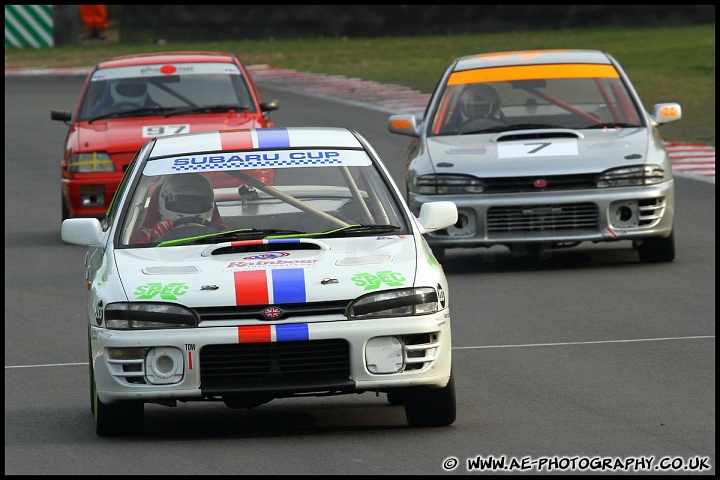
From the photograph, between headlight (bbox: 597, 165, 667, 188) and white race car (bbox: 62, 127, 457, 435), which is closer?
white race car (bbox: 62, 127, 457, 435)

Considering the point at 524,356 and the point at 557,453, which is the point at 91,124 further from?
the point at 557,453

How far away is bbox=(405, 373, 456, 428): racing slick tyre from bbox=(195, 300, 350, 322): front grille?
1.86ft

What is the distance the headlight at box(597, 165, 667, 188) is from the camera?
12.8 m

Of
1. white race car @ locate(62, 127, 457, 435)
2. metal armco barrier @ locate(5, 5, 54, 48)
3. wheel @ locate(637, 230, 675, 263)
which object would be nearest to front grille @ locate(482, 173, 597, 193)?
wheel @ locate(637, 230, 675, 263)

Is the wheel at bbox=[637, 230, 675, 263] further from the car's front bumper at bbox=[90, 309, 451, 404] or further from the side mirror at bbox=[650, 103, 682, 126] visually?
the car's front bumper at bbox=[90, 309, 451, 404]

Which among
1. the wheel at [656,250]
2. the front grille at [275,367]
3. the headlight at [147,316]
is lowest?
the wheel at [656,250]

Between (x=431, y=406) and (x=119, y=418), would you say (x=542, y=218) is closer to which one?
(x=431, y=406)

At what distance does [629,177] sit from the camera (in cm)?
1284

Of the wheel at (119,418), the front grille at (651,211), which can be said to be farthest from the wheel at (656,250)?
the wheel at (119,418)

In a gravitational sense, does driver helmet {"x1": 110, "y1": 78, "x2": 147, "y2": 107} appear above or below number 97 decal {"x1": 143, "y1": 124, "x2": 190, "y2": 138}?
above

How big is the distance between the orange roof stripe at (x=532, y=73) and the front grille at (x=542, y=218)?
165cm

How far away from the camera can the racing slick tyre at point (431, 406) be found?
743 cm

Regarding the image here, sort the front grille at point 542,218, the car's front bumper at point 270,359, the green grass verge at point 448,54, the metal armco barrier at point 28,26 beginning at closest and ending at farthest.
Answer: the car's front bumper at point 270,359 < the front grille at point 542,218 < the green grass verge at point 448,54 < the metal armco barrier at point 28,26

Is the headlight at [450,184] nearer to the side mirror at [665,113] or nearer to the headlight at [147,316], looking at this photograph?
the side mirror at [665,113]
